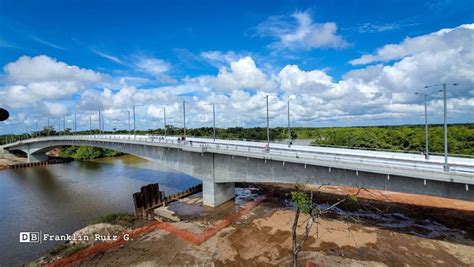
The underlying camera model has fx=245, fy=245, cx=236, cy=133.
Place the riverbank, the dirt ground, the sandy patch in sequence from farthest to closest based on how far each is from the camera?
1. the sandy patch
2. the riverbank
3. the dirt ground

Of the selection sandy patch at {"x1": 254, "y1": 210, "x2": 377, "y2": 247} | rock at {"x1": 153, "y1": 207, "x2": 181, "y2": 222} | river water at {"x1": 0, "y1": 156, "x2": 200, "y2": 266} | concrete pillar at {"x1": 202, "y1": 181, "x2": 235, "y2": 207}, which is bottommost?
river water at {"x1": 0, "y1": 156, "x2": 200, "y2": 266}

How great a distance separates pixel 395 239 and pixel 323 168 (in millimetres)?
7713

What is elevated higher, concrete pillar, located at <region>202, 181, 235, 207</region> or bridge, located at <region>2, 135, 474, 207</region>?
bridge, located at <region>2, 135, 474, 207</region>

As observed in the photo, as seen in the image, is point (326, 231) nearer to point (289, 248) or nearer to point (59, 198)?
point (289, 248)

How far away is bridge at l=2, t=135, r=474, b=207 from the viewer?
1736cm

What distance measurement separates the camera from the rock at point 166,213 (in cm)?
2591

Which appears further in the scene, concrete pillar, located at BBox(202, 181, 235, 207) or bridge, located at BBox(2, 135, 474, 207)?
concrete pillar, located at BBox(202, 181, 235, 207)

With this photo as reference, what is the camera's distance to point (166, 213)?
27.2 m

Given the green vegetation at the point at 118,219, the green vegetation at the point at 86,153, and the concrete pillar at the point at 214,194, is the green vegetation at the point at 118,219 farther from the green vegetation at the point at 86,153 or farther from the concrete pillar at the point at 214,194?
the green vegetation at the point at 86,153

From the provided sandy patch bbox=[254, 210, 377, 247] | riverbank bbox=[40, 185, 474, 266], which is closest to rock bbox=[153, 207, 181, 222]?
riverbank bbox=[40, 185, 474, 266]

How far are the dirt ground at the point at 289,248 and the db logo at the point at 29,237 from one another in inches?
354

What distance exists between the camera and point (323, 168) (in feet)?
74.0

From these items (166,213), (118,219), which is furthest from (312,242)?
(118,219)

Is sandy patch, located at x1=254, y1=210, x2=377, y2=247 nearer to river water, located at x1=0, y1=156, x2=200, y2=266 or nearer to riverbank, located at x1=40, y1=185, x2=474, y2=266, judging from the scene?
riverbank, located at x1=40, y1=185, x2=474, y2=266
